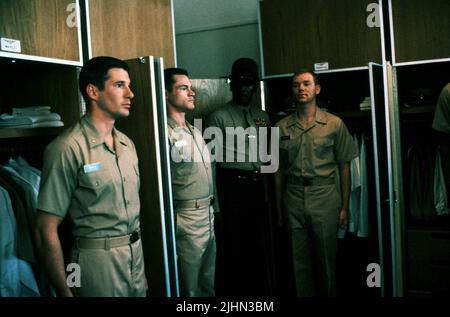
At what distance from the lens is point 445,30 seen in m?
3.12

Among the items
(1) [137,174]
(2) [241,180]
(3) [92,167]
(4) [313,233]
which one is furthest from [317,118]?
(3) [92,167]

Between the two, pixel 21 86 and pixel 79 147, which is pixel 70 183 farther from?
pixel 21 86

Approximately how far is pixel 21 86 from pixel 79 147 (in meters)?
0.84

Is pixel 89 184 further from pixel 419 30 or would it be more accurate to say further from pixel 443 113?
pixel 419 30

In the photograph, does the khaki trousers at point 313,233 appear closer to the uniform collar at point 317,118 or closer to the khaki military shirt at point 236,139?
the khaki military shirt at point 236,139

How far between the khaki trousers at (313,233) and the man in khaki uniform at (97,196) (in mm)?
1331

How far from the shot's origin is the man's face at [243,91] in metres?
3.30

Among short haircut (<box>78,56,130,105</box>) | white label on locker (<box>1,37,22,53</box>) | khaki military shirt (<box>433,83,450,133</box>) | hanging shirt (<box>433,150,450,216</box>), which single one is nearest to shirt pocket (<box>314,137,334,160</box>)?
khaki military shirt (<box>433,83,450,133</box>)

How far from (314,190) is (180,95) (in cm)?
109

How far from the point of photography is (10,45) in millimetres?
1979

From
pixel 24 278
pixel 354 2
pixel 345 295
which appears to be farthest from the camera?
pixel 345 295

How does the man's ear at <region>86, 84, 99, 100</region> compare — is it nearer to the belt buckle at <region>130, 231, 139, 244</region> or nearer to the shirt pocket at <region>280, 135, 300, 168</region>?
the belt buckle at <region>130, 231, 139, 244</region>

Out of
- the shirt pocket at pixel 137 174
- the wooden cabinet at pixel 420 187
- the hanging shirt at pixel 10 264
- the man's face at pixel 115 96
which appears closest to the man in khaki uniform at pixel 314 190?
the wooden cabinet at pixel 420 187
